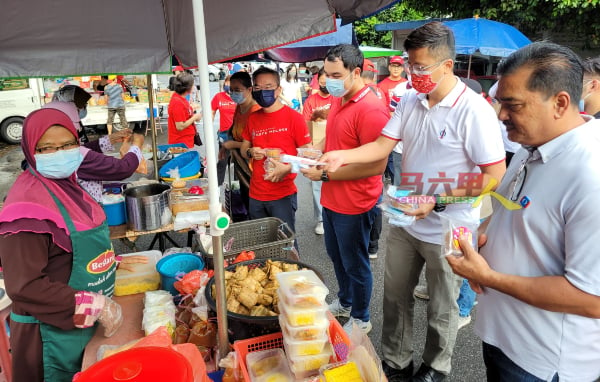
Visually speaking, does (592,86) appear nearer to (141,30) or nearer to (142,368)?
(141,30)

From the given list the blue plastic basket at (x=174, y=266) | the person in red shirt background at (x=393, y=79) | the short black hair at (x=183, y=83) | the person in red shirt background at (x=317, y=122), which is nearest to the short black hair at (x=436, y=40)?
the blue plastic basket at (x=174, y=266)

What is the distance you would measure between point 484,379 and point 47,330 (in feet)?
9.85

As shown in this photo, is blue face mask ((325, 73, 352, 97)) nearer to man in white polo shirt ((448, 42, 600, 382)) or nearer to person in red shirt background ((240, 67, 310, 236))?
person in red shirt background ((240, 67, 310, 236))

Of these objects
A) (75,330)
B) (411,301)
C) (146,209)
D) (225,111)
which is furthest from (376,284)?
(225,111)

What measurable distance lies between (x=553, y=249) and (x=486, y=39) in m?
8.67

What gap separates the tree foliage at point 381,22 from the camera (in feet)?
80.2

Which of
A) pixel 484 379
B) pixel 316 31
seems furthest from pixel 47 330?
pixel 484 379

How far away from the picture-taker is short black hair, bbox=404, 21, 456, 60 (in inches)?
92.9

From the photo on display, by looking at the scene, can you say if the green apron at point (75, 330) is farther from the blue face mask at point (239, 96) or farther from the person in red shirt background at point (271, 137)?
the blue face mask at point (239, 96)

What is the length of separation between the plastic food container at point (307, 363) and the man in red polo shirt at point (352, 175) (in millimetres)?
1572

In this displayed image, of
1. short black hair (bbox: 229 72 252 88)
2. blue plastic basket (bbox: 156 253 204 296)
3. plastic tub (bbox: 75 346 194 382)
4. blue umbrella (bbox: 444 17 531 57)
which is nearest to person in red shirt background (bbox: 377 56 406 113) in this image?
blue umbrella (bbox: 444 17 531 57)

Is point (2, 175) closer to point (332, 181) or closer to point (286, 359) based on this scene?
point (332, 181)

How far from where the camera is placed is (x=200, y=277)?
90.4 inches

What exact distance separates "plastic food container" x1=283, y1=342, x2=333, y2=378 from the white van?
41.2ft
